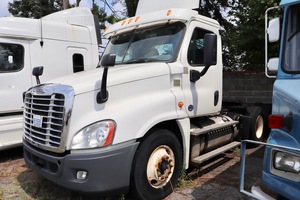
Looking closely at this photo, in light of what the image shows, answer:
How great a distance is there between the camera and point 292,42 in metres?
3.26

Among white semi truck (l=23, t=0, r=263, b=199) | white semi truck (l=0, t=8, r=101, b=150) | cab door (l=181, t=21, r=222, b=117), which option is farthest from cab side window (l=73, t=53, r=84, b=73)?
cab door (l=181, t=21, r=222, b=117)

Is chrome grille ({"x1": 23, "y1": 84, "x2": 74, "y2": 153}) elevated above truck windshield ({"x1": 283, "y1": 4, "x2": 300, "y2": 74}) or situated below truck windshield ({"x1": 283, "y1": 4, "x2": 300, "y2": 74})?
below

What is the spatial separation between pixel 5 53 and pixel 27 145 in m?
2.85

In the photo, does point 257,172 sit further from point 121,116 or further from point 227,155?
point 121,116

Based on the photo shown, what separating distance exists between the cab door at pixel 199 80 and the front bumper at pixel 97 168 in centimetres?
140

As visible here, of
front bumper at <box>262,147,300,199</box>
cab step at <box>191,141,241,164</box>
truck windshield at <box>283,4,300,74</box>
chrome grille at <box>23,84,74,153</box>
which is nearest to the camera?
front bumper at <box>262,147,300,199</box>

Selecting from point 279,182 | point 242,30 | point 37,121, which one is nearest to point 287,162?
point 279,182

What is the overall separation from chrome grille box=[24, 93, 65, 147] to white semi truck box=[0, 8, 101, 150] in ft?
7.38

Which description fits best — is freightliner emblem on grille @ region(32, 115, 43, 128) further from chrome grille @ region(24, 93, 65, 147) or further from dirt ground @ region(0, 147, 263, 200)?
dirt ground @ region(0, 147, 263, 200)

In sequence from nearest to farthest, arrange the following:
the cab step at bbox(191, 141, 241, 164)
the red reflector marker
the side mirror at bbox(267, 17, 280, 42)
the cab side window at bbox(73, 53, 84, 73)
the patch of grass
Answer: the red reflector marker, the side mirror at bbox(267, 17, 280, 42), the patch of grass, the cab step at bbox(191, 141, 241, 164), the cab side window at bbox(73, 53, 84, 73)

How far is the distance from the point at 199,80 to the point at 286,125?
196 centimetres

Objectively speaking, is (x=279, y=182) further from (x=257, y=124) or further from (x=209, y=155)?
(x=257, y=124)

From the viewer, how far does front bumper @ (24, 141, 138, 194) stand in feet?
10.6

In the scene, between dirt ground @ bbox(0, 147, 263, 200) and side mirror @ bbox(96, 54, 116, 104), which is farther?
dirt ground @ bbox(0, 147, 263, 200)
